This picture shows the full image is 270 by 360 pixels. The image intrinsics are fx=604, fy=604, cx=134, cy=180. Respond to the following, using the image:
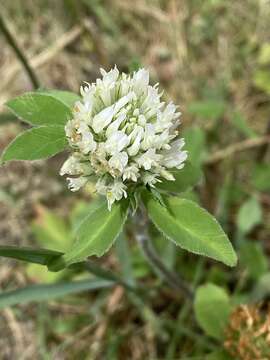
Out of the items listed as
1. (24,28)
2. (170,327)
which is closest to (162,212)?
(170,327)

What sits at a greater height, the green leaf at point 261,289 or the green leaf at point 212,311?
the green leaf at point 261,289

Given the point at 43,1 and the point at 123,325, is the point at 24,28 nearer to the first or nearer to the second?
the point at 43,1

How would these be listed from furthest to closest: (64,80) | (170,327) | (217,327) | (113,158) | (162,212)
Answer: (64,80), (170,327), (217,327), (162,212), (113,158)

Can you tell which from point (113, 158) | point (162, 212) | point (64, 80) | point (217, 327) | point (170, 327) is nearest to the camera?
point (113, 158)

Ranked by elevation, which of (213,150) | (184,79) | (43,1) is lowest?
(213,150)

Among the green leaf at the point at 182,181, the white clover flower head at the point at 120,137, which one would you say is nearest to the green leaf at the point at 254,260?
the green leaf at the point at 182,181

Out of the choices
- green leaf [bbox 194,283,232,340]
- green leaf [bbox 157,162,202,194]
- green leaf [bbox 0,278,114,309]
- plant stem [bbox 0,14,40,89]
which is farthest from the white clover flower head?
plant stem [bbox 0,14,40,89]

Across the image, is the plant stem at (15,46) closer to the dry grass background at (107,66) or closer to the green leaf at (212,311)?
the dry grass background at (107,66)
